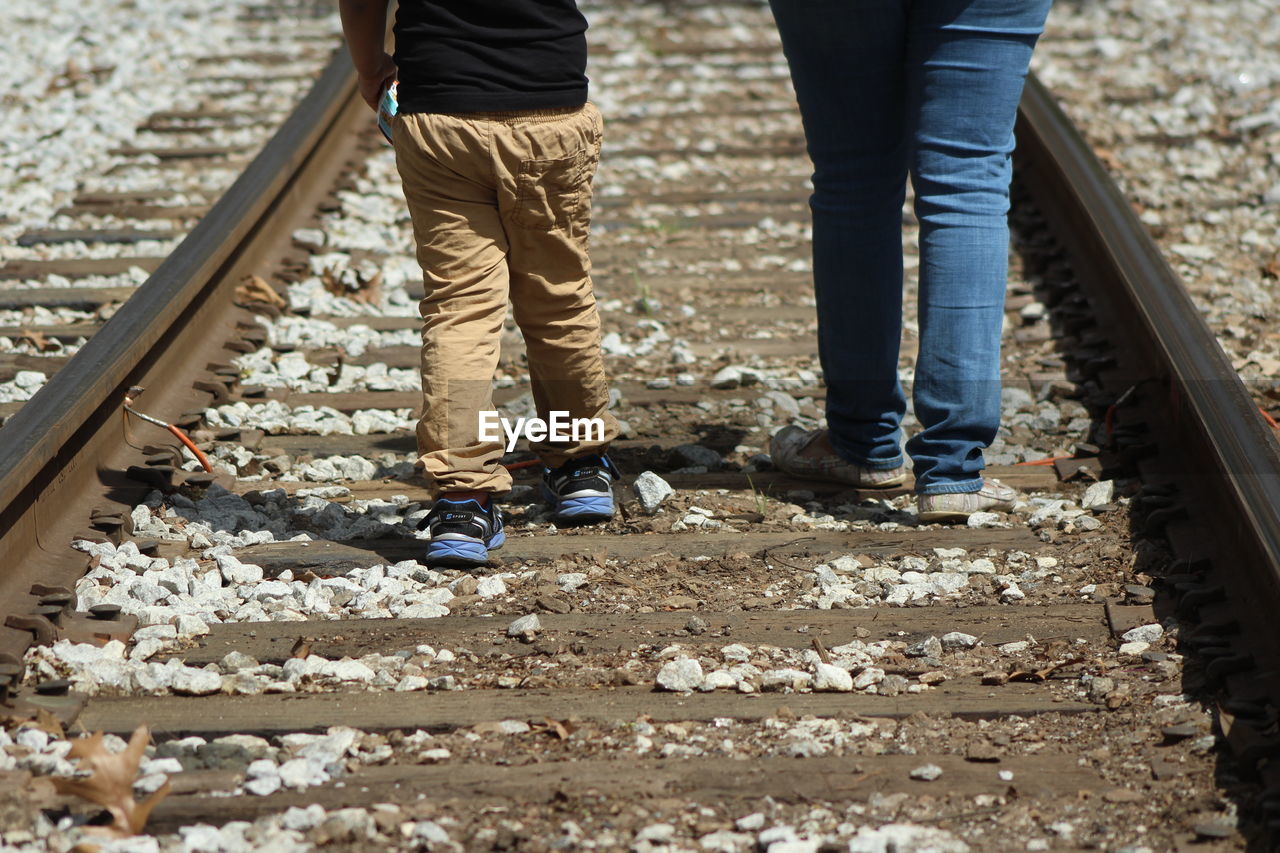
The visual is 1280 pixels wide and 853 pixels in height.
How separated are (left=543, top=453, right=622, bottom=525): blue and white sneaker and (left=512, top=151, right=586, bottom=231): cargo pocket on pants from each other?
58 cm

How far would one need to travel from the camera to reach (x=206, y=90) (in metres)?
7.75

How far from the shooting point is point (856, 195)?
3.42 meters

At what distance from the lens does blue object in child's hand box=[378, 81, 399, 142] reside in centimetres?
312

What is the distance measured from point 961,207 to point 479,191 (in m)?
1.05

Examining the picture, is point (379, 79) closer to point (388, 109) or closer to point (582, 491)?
point (388, 109)

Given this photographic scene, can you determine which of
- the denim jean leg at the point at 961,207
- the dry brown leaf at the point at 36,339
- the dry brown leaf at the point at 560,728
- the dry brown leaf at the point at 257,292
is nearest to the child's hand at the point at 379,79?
the denim jean leg at the point at 961,207

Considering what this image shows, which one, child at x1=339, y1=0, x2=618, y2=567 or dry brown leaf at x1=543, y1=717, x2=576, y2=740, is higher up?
child at x1=339, y1=0, x2=618, y2=567

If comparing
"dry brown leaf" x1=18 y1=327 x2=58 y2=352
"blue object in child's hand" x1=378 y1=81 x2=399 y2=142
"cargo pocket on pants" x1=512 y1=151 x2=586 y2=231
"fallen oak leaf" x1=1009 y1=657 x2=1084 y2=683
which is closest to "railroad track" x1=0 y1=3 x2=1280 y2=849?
"fallen oak leaf" x1=1009 y1=657 x2=1084 y2=683

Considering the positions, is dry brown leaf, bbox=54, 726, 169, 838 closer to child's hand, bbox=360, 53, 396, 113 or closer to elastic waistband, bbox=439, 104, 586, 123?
elastic waistband, bbox=439, 104, 586, 123

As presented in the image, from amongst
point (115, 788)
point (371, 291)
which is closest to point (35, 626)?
point (115, 788)

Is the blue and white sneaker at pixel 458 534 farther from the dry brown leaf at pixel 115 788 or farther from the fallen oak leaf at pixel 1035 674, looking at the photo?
the fallen oak leaf at pixel 1035 674

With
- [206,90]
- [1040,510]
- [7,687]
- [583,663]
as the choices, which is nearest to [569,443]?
[583,663]

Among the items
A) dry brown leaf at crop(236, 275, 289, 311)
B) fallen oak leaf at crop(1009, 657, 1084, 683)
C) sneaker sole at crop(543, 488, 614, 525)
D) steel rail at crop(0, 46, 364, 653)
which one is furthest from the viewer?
dry brown leaf at crop(236, 275, 289, 311)

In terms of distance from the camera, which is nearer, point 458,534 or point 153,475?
point 458,534
